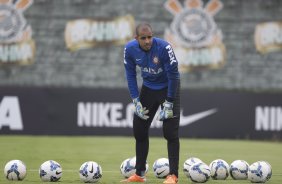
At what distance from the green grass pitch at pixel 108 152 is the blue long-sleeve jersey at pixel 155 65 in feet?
5.07

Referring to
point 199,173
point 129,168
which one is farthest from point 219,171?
point 129,168

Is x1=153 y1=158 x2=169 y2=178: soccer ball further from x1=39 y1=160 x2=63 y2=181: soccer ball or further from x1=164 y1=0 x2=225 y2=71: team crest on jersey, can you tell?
x1=164 y1=0 x2=225 y2=71: team crest on jersey

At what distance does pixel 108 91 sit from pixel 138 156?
452 inches

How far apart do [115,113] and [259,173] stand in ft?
38.4

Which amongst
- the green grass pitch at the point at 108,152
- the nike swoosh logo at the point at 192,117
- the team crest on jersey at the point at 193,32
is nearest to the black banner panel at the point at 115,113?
the nike swoosh logo at the point at 192,117

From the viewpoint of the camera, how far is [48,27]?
28.9 m

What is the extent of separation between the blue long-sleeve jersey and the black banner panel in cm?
1132

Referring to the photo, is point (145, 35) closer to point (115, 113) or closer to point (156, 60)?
point (156, 60)

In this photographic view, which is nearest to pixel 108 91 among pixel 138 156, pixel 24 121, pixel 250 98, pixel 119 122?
pixel 119 122

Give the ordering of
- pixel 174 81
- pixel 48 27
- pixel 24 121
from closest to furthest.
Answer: pixel 174 81 < pixel 24 121 < pixel 48 27

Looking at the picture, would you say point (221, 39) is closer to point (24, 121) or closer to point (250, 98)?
point (250, 98)

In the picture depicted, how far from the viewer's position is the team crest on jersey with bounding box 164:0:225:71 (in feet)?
96.0

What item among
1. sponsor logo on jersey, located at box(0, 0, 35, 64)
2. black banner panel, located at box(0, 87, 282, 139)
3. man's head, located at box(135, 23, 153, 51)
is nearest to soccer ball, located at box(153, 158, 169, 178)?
man's head, located at box(135, 23, 153, 51)

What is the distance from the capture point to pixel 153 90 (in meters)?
12.9
